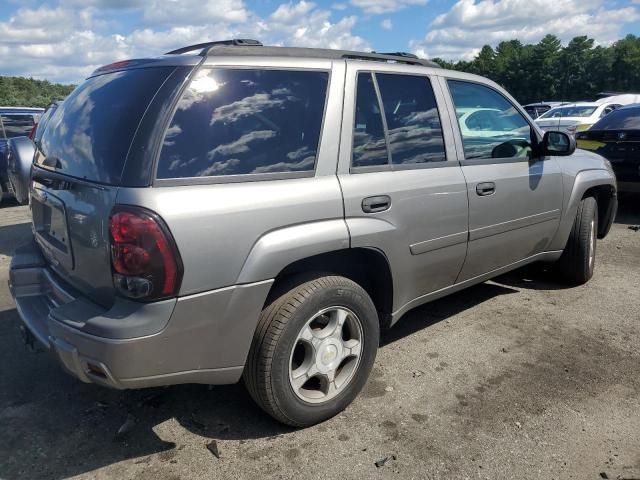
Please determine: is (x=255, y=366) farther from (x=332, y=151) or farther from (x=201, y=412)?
(x=332, y=151)

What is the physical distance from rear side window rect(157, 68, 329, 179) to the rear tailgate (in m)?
0.20

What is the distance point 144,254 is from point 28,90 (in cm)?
Answer: 4418

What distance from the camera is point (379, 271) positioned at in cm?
316

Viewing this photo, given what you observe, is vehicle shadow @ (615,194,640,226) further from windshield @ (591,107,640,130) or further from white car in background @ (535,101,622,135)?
white car in background @ (535,101,622,135)

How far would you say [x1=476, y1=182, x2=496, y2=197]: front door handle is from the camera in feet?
11.8

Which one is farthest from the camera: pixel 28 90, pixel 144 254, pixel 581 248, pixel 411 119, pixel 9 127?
pixel 28 90

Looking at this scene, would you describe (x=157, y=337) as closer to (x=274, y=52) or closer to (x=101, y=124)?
(x=101, y=124)

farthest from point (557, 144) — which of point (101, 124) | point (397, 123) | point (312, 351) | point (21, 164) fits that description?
point (21, 164)

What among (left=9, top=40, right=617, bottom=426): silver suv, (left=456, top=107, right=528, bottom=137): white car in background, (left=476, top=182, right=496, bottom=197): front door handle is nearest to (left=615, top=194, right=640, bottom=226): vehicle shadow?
(left=456, top=107, right=528, bottom=137): white car in background

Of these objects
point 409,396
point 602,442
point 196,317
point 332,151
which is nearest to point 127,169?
point 196,317

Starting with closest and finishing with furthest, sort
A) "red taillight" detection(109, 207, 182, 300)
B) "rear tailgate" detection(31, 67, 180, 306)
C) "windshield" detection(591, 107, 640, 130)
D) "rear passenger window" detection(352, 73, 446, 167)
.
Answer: "red taillight" detection(109, 207, 182, 300)
"rear tailgate" detection(31, 67, 180, 306)
"rear passenger window" detection(352, 73, 446, 167)
"windshield" detection(591, 107, 640, 130)

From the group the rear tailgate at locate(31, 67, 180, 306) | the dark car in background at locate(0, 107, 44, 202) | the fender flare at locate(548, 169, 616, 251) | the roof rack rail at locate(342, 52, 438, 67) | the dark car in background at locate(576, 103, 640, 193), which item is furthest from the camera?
the dark car in background at locate(0, 107, 44, 202)

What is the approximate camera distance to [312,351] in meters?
2.79

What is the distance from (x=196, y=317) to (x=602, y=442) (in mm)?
2118
